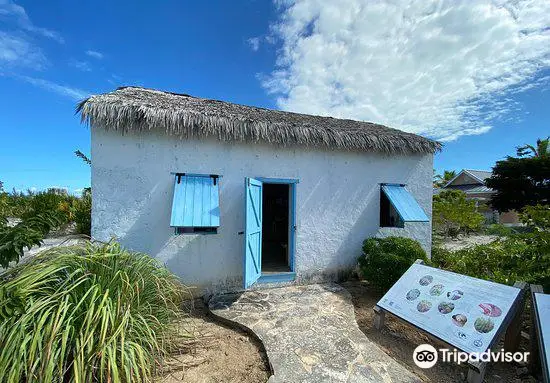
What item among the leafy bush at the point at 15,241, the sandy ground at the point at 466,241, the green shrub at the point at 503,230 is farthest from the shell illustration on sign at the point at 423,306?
the sandy ground at the point at 466,241

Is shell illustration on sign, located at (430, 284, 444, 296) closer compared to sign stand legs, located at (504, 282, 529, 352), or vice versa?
sign stand legs, located at (504, 282, 529, 352)

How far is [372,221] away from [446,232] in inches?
364

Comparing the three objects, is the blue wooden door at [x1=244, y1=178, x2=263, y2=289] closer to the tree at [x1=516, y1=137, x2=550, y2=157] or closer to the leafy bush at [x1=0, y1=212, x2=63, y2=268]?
the leafy bush at [x1=0, y1=212, x2=63, y2=268]

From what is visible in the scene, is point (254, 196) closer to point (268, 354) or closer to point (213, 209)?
point (213, 209)

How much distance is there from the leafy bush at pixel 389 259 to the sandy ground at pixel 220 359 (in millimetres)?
2906

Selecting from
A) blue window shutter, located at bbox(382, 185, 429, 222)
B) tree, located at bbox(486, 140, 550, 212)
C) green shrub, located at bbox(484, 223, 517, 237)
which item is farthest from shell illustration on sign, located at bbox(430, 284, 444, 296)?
tree, located at bbox(486, 140, 550, 212)

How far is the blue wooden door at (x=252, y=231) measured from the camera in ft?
15.9

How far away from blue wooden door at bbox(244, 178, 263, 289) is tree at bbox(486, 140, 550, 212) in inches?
904

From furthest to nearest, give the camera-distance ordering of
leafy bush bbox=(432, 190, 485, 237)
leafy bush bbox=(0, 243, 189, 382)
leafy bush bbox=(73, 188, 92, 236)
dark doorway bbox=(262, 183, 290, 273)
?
leafy bush bbox=(432, 190, 485, 237)
dark doorway bbox=(262, 183, 290, 273)
leafy bush bbox=(73, 188, 92, 236)
leafy bush bbox=(0, 243, 189, 382)

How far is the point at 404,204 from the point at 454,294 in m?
3.13

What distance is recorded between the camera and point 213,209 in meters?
4.98

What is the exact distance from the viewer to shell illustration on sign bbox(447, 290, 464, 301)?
137 inches

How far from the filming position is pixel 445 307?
11.4ft

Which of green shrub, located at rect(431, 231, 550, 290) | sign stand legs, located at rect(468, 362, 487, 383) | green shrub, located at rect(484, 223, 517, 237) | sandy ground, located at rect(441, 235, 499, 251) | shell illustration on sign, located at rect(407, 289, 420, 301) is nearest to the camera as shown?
sign stand legs, located at rect(468, 362, 487, 383)
